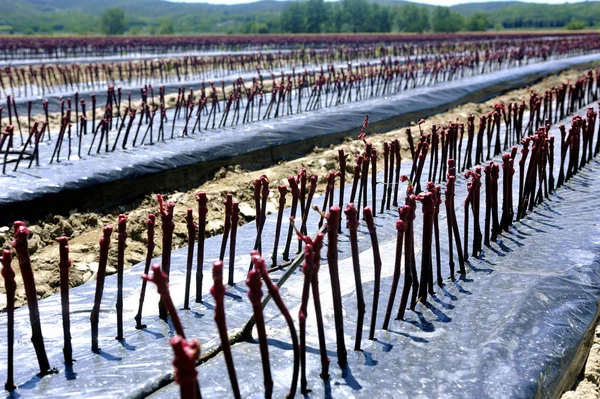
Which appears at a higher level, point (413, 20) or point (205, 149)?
point (413, 20)

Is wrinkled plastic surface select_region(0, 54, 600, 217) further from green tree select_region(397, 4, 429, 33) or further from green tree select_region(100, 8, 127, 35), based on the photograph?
green tree select_region(100, 8, 127, 35)

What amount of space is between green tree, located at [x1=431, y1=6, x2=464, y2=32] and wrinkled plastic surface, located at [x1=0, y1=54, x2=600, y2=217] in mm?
78129

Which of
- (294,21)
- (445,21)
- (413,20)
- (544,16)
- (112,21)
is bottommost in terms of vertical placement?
(445,21)

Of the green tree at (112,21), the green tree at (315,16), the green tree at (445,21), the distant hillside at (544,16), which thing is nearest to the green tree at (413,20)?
the green tree at (445,21)

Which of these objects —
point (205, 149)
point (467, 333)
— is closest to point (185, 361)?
point (467, 333)

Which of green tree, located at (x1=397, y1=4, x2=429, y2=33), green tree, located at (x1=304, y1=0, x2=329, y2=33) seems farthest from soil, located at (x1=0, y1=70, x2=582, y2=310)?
green tree, located at (x1=397, y1=4, x2=429, y2=33)

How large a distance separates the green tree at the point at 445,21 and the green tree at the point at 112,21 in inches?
1839

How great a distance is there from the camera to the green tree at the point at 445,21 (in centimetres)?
8568

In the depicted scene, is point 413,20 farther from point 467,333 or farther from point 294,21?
point 467,333

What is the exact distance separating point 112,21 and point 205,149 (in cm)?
9007

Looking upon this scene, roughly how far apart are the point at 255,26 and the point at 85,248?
87740 mm

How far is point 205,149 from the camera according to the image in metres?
7.10

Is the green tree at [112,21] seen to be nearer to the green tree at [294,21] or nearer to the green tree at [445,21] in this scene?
the green tree at [294,21]

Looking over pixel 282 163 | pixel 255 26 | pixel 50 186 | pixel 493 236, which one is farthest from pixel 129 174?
pixel 255 26
